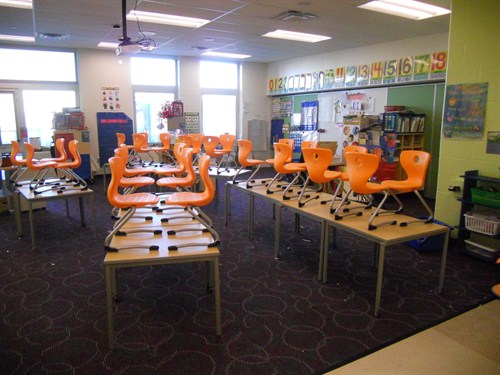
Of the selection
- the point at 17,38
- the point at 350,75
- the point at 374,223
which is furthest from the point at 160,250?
the point at 17,38

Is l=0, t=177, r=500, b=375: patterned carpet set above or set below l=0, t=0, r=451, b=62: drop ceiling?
below

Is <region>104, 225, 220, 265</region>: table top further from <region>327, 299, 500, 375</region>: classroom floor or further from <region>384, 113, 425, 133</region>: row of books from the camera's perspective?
<region>384, 113, 425, 133</region>: row of books

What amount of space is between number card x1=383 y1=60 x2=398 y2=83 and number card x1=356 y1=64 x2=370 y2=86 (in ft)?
1.44

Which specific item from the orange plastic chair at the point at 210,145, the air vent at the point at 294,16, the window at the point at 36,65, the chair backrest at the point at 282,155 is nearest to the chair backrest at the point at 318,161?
the chair backrest at the point at 282,155

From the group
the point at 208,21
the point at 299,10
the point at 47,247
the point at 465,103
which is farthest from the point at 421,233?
the point at 208,21

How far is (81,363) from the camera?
7.90 feet

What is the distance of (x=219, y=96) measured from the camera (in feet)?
35.1

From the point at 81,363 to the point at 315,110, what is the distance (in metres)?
7.94

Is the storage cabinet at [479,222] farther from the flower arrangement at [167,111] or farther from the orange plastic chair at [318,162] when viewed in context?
the flower arrangement at [167,111]

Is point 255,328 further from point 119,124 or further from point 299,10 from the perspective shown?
point 119,124

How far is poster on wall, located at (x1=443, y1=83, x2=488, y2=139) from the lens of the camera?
13.8 feet

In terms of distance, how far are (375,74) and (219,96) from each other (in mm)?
4615

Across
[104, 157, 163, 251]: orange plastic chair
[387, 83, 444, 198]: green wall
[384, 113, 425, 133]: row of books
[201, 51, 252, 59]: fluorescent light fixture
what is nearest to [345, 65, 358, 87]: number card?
[387, 83, 444, 198]: green wall

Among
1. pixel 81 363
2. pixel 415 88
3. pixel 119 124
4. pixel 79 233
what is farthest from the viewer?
pixel 119 124
